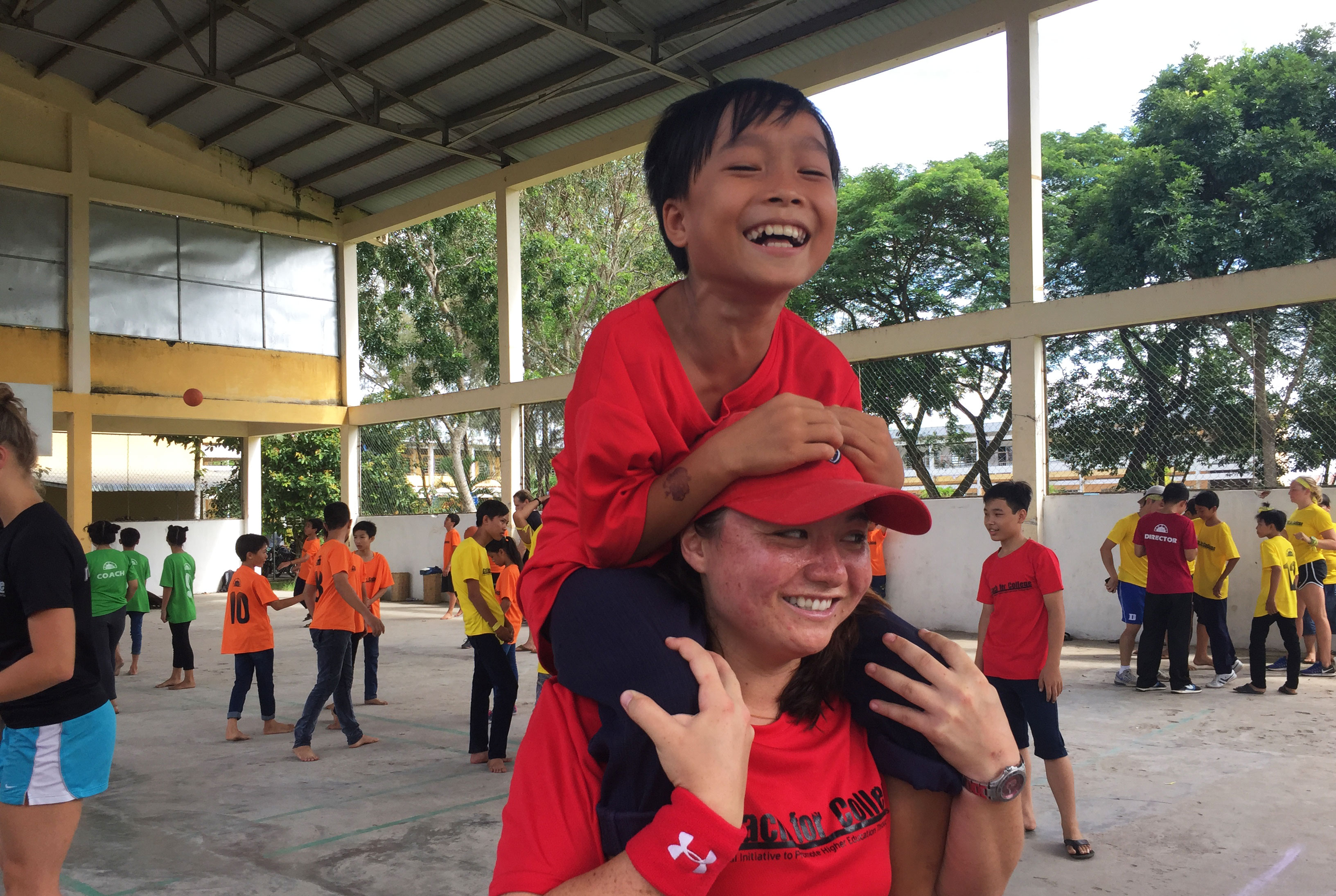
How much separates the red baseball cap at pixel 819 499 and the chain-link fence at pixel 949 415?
11189 millimetres

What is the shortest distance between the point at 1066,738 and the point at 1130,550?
310 cm

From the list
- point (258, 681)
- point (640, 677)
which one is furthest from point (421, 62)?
point (640, 677)

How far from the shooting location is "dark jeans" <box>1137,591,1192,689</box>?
28.1 feet

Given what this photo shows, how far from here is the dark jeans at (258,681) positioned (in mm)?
7891

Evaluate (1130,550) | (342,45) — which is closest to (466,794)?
(1130,550)

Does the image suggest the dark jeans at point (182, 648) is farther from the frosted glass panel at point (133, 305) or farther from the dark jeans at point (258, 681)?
the frosted glass panel at point (133, 305)

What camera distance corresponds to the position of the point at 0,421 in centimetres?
288

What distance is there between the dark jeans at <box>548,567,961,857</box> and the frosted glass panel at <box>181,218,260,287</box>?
65.1ft

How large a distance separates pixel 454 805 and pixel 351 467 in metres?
16.2

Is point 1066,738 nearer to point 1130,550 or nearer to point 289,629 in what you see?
point 1130,550

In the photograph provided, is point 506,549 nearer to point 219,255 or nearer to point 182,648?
point 182,648

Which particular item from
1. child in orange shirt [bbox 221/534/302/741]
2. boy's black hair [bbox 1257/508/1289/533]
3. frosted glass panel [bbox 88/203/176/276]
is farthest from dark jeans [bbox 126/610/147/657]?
boy's black hair [bbox 1257/508/1289/533]

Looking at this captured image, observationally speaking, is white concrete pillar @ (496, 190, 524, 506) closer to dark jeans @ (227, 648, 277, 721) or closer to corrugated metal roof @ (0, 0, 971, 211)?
corrugated metal roof @ (0, 0, 971, 211)

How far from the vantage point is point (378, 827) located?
18.1 feet
